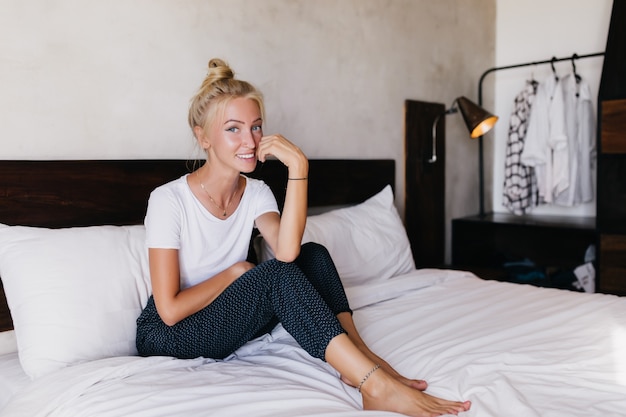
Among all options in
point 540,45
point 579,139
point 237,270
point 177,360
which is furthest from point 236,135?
point 540,45

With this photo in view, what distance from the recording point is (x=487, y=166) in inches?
143

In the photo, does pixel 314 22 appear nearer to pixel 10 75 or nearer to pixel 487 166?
pixel 10 75

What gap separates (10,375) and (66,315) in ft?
0.73

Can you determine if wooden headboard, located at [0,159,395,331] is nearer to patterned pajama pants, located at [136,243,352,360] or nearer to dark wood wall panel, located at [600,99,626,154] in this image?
patterned pajama pants, located at [136,243,352,360]

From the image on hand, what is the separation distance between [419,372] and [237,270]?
1.73 ft

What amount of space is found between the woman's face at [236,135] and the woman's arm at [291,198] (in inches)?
1.7

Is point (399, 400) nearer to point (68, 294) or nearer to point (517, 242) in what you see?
point (68, 294)

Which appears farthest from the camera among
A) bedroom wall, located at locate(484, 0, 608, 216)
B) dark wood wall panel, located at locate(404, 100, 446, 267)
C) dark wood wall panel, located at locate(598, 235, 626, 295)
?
bedroom wall, located at locate(484, 0, 608, 216)

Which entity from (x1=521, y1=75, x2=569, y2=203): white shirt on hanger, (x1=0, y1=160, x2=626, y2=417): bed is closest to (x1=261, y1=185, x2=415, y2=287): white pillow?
(x1=0, y1=160, x2=626, y2=417): bed

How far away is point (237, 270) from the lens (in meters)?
1.40

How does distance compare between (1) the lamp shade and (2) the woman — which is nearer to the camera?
(2) the woman

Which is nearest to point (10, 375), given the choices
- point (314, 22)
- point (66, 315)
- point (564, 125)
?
point (66, 315)

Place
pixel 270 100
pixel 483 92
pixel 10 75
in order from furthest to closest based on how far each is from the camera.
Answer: pixel 483 92 < pixel 270 100 < pixel 10 75

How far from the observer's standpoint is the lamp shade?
2.66m
